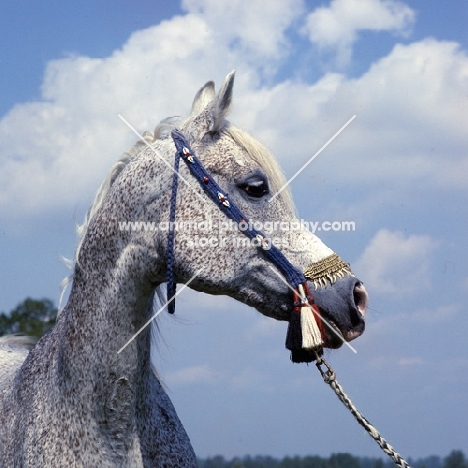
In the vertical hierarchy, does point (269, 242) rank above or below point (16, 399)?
above

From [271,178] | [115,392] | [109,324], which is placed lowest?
[115,392]

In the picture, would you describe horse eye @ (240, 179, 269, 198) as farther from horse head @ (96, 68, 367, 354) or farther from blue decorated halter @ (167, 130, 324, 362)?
blue decorated halter @ (167, 130, 324, 362)

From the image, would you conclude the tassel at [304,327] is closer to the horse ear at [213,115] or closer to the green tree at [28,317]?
the horse ear at [213,115]

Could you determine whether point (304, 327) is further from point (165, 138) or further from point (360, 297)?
point (165, 138)

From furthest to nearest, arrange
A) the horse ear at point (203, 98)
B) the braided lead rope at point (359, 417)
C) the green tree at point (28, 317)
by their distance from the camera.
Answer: the green tree at point (28, 317) < the horse ear at point (203, 98) < the braided lead rope at point (359, 417)

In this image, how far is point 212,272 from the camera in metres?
3.54

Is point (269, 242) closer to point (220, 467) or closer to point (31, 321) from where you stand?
point (31, 321)

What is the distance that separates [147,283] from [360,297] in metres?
1.01

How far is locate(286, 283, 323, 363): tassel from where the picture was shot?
11.2 feet

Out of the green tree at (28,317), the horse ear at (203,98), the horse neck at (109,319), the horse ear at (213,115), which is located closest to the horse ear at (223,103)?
the horse ear at (213,115)

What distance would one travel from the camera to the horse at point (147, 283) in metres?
3.53

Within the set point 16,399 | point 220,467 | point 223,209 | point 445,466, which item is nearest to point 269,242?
point 223,209

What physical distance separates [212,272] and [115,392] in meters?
0.72

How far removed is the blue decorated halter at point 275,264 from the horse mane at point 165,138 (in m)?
0.25
